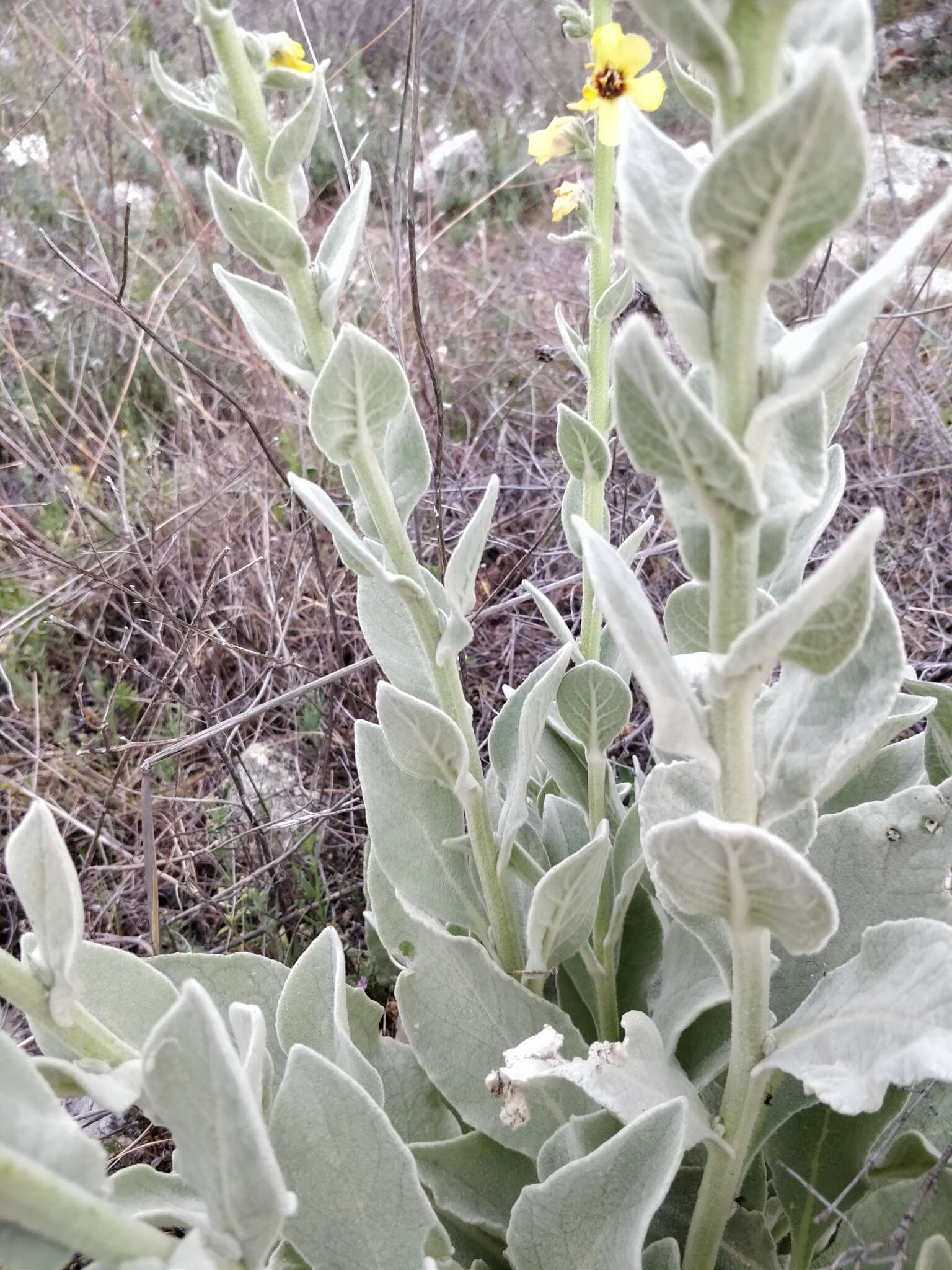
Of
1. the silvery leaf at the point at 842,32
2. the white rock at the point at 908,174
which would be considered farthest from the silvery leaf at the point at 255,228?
the white rock at the point at 908,174

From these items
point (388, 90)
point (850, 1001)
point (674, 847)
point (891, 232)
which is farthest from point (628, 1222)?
point (388, 90)

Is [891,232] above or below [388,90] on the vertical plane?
below

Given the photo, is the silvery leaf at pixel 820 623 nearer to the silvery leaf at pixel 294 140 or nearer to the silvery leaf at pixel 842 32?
the silvery leaf at pixel 842 32

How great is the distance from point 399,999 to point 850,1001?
50 cm

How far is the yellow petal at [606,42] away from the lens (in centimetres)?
132

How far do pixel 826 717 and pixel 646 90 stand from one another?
1116 mm

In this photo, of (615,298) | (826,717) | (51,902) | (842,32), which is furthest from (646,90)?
(51,902)

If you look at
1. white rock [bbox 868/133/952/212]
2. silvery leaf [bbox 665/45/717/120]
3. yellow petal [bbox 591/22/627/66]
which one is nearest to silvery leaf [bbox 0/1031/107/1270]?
silvery leaf [bbox 665/45/717/120]

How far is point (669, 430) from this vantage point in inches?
22.4

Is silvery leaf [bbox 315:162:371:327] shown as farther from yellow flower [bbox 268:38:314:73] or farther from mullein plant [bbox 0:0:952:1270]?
yellow flower [bbox 268:38:314:73]

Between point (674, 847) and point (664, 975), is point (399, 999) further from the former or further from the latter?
point (674, 847)

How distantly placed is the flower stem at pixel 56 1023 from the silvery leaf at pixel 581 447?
83 centimetres

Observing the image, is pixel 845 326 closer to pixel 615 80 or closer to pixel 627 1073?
pixel 627 1073

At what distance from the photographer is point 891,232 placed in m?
4.64
